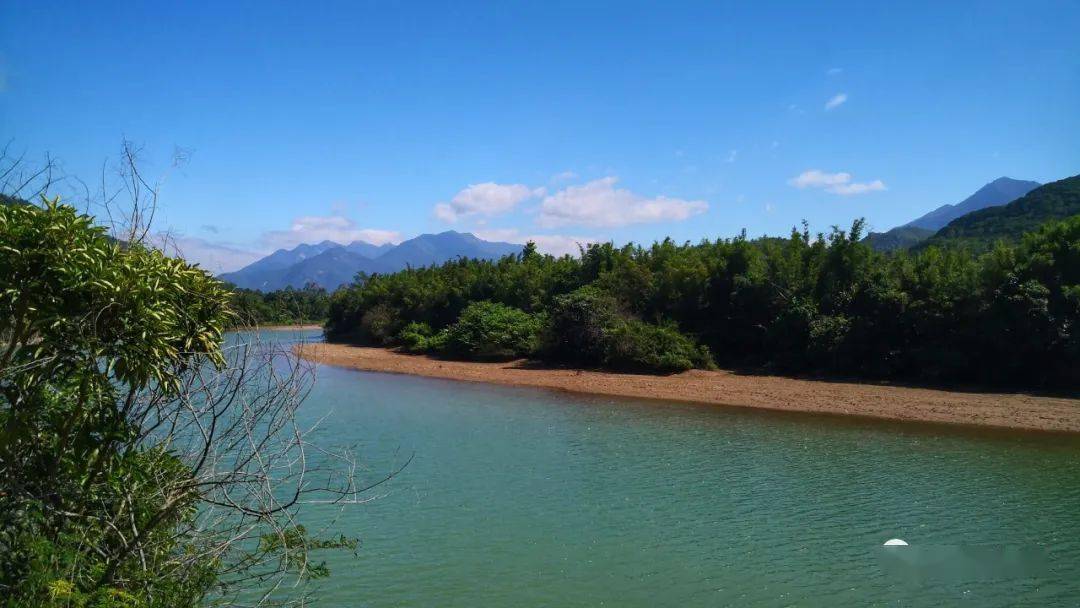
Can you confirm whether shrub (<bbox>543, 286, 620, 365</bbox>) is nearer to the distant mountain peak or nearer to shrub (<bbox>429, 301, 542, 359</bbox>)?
shrub (<bbox>429, 301, 542, 359</bbox>)

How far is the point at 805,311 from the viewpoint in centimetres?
2620

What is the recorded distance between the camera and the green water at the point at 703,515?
8406 millimetres

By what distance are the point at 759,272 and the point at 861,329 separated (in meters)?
4.78

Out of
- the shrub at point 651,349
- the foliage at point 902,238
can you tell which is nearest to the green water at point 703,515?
the shrub at point 651,349

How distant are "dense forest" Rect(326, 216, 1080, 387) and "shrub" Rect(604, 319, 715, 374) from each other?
57 mm

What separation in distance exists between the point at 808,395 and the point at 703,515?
1310 cm

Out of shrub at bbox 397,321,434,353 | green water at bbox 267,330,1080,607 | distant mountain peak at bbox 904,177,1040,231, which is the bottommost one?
green water at bbox 267,330,1080,607

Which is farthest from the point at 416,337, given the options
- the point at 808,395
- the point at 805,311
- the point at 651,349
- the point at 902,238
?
the point at 902,238

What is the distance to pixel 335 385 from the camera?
2736 cm

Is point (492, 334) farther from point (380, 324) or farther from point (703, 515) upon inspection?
point (703, 515)

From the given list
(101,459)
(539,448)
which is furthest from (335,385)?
(101,459)

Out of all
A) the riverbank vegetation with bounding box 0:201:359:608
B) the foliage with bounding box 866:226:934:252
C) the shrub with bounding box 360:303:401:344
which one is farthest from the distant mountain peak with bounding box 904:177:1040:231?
the riverbank vegetation with bounding box 0:201:359:608

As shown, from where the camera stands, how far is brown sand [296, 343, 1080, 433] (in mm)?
19016

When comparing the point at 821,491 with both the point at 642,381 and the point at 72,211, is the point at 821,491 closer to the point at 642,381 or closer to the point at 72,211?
the point at 72,211
